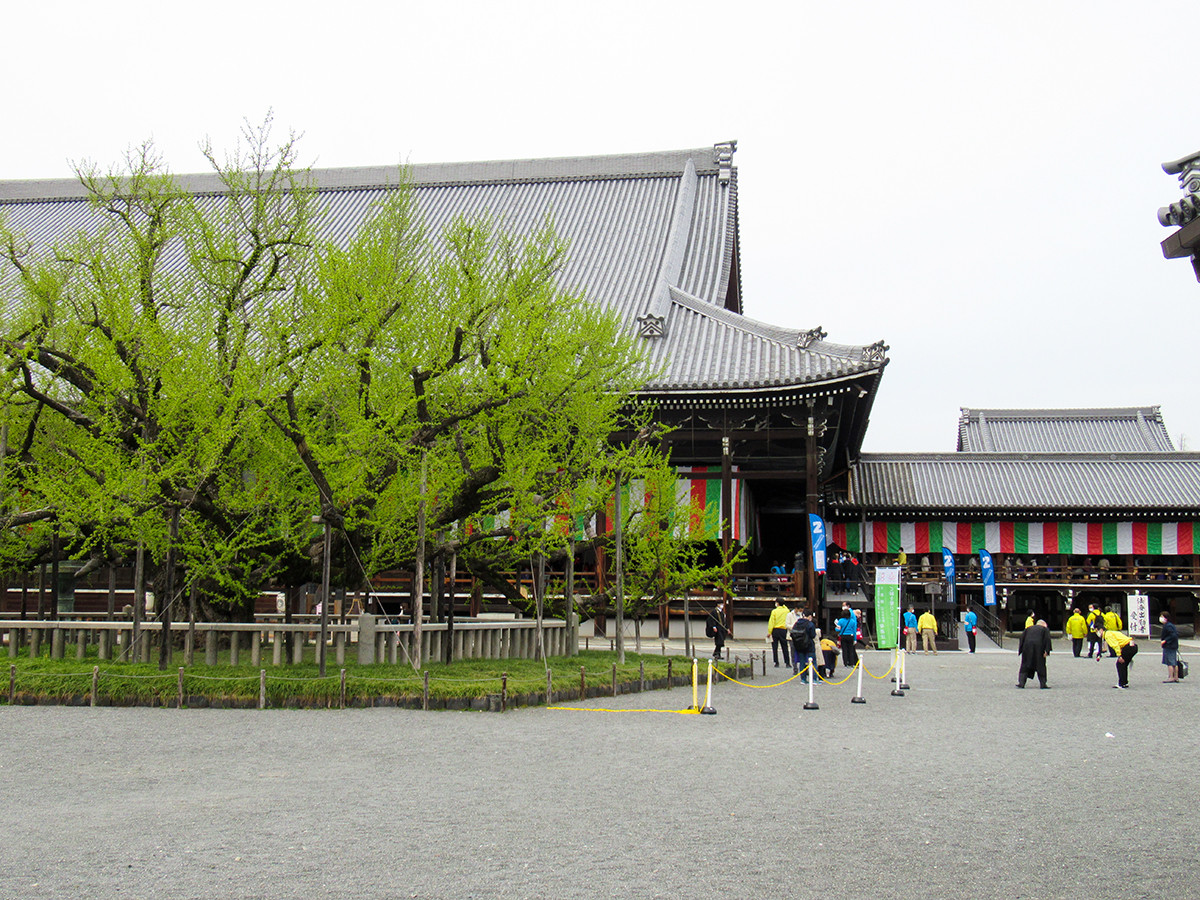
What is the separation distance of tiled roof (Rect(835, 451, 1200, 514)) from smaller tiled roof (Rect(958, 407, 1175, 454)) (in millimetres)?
13072

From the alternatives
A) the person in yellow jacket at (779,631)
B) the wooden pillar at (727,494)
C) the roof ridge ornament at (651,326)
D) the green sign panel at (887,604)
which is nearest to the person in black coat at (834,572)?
the green sign panel at (887,604)

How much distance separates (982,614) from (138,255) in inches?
1048

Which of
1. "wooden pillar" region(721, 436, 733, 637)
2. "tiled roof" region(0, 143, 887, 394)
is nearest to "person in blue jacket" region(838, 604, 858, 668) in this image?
"wooden pillar" region(721, 436, 733, 637)

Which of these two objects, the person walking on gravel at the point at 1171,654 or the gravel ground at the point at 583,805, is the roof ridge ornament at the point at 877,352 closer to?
the person walking on gravel at the point at 1171,654

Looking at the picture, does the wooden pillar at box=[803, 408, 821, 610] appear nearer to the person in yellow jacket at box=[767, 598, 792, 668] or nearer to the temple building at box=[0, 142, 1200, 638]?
the temple building at box=[0, 142, 1200, 638]

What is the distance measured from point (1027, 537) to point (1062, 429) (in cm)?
1981

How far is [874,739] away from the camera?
391 inches

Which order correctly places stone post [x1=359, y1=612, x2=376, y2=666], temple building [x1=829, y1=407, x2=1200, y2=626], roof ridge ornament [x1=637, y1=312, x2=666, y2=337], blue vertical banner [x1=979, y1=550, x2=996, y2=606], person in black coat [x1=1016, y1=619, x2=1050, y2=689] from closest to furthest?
stone post [x1=359, y1=612, x2=376, y2=666] < person in black coat [x1=1016, y1=619, x2=1050, y2=689] < roof ridge ornament [x1=637, y1=312, x2=666, y2=337] < blue vertical banner [x1=979, y1=550, x2=996, y2=606] < temple building [x1=829, y1=407, x2=1200, y2=626]

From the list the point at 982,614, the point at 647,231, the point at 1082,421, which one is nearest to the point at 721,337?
the point at 647,231

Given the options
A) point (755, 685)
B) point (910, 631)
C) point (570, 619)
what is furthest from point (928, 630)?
point (570, 619)

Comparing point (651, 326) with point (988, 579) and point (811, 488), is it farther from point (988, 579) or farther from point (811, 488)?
point (988, 579)

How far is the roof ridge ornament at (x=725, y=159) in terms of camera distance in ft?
119

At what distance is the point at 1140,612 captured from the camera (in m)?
29.4

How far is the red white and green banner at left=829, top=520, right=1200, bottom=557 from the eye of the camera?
107 feet
